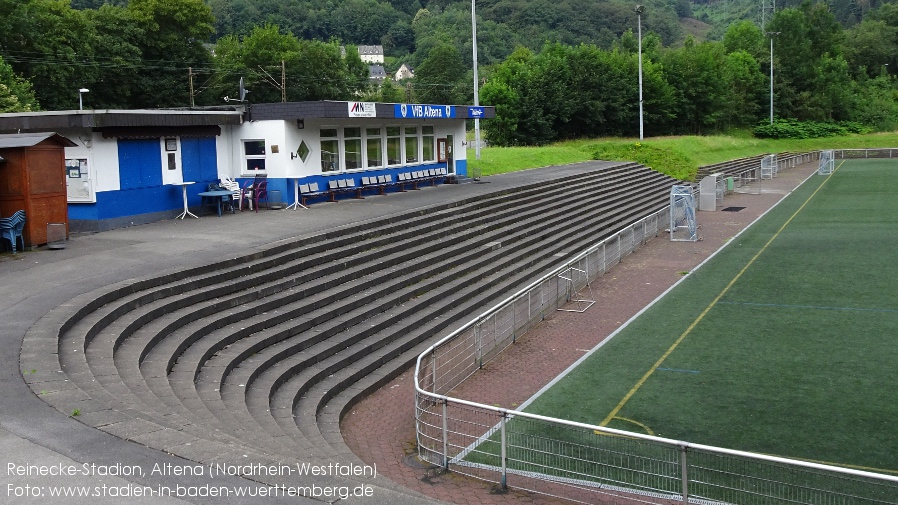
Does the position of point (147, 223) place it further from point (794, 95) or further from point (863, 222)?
point (794, 95)

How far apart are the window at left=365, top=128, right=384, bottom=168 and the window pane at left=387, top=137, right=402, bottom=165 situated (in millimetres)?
562

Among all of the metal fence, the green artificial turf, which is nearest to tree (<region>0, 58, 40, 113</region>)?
the green artificial turf

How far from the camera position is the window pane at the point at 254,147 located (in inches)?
1005

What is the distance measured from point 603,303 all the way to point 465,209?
6642 mm

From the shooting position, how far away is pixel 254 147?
84.1ft

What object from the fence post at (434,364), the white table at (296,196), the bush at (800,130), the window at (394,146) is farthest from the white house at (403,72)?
the fence post at (434,364)

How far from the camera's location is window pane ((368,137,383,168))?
1145 inches

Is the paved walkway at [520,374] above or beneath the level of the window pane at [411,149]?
beneath

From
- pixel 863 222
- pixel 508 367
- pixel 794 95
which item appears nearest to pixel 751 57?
pixel 794 95

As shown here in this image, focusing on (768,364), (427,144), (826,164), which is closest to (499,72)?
(826,164)

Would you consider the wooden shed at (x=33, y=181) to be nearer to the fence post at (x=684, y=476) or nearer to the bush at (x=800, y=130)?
the fence post at (x=684, y=476)

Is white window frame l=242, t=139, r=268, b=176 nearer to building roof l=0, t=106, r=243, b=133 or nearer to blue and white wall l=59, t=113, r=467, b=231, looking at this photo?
blue and white wall l=59, t=113, r=467, b=231

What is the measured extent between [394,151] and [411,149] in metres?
1.17

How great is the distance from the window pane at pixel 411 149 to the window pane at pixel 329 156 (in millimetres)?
4254
